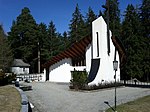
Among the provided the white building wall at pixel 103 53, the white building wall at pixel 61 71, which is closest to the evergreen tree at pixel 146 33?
the white building wall at pixel 103 53

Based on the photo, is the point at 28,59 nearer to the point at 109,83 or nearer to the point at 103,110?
the point at 109,83

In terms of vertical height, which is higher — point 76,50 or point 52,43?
point 52,43

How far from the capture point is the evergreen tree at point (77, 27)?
68.4m

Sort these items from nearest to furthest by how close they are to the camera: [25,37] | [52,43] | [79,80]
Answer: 1. [79,80]
2. [25,37]
3. [52,43]

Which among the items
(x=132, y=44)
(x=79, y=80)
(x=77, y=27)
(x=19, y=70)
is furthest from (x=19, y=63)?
(x=79, y=80)

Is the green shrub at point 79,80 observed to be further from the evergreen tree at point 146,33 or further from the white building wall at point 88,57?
the evergreen tree at point 146,33

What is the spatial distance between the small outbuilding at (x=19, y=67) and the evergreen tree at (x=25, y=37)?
215 centimetres

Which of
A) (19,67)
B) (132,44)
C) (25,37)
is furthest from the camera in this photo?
(25,37)

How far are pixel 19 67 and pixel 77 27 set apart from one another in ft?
69.0

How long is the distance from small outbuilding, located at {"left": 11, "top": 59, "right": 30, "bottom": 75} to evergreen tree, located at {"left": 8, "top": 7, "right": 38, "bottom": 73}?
2.15m

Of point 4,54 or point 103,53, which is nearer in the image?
point 103,53

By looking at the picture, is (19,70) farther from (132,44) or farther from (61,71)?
(132,44)

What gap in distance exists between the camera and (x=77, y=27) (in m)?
71.6

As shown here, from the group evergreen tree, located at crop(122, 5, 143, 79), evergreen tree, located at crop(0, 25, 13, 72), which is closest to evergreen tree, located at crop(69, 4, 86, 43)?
evergreen tree, located at crop(0, 25, 13, 72)
